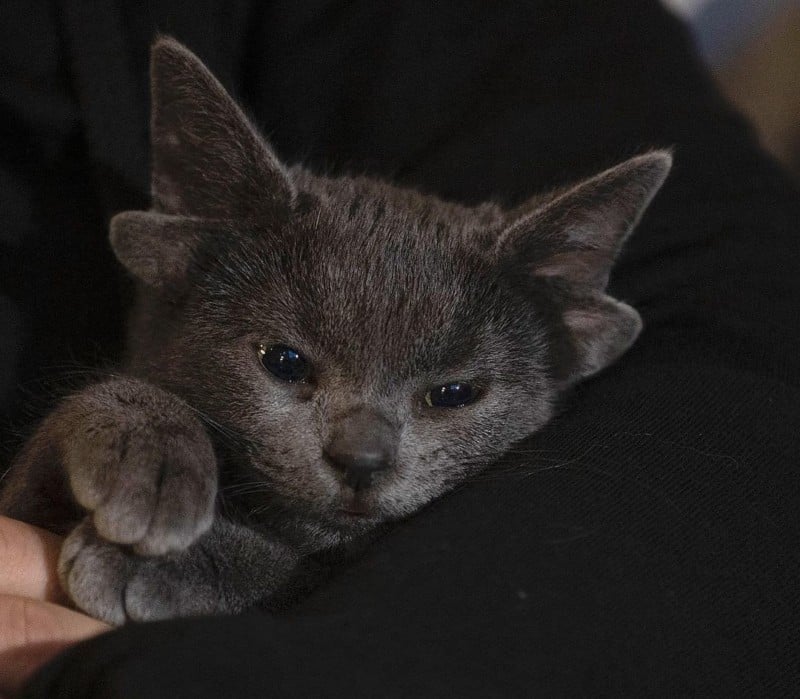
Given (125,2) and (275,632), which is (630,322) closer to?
(275,632)

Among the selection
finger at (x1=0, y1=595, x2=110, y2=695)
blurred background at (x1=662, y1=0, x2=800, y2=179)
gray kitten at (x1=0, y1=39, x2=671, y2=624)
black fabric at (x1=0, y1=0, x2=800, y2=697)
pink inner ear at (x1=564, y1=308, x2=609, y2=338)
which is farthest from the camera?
blurred background at (x1=662, y1=0, x2=800, y2=179)

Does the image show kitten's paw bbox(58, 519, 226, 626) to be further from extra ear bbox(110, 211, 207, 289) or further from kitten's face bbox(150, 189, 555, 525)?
extra ear bbox(110, 211, 207, 289)

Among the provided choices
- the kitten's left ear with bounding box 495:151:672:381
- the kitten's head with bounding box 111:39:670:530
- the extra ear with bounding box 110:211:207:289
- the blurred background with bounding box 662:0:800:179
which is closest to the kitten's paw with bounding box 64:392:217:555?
the kitten's head with bounding box 111:39:670:530

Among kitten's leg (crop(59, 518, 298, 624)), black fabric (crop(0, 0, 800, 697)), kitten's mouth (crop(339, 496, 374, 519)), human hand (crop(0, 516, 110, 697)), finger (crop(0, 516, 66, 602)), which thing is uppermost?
black fabric (crop(0, 0, 800, 697))

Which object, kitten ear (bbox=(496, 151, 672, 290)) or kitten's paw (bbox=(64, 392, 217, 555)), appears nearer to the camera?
kitten's paw (bbox=(64, 392, 217, 555))

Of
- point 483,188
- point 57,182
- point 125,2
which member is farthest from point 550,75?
point 57,182

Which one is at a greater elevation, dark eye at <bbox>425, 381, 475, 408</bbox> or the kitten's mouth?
dark eye at <bbox>425, 381, 475, 408</bbox>

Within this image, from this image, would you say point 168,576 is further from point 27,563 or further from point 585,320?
point 585,320

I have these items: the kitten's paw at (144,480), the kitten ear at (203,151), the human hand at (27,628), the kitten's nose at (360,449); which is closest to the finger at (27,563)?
the human hand at (27,628)
